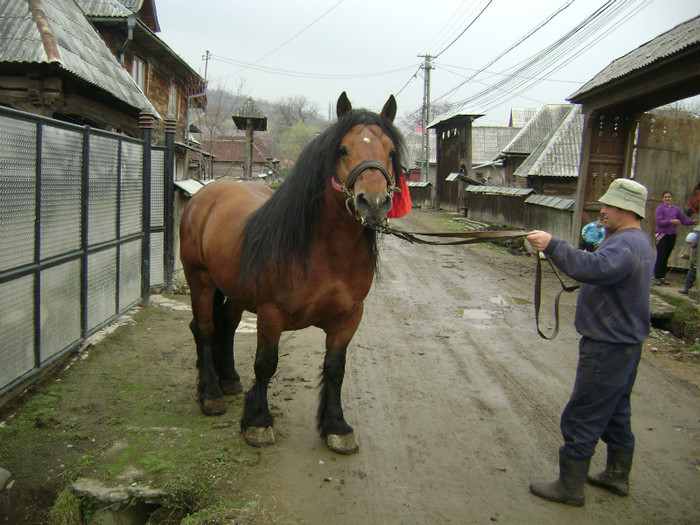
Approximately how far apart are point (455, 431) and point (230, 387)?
1837 mm

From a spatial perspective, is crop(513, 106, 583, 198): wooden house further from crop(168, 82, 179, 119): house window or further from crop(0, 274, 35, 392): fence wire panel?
crop(0, 274, 35, 392): fence wire panel

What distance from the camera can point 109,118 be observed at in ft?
36.9

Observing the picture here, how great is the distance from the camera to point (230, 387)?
443cm

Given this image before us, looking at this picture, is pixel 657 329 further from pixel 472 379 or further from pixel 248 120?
pixel 248 120

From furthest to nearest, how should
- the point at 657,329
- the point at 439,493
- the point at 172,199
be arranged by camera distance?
the point at 172,199 < the point at 657,329 < the point at 439,493

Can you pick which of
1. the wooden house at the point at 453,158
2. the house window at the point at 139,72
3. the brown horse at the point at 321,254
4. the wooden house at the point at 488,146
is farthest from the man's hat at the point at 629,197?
the wooden house at the point at 488,146

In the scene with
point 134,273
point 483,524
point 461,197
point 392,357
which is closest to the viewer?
point 483,524

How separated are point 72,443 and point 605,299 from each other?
3321mm

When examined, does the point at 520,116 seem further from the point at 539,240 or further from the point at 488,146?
the point at 539,240

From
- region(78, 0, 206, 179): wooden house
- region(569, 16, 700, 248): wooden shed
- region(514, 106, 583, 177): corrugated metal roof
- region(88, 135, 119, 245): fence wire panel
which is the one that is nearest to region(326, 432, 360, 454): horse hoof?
region(88, 135, 119, 245): fence wire panel

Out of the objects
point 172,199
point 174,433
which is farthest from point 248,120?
point 174,433

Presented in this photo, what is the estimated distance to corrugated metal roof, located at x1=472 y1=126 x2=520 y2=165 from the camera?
4319 centimetres

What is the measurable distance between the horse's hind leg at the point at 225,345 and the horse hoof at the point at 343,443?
1265 mm

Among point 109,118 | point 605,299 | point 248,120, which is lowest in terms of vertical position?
point 605,299
